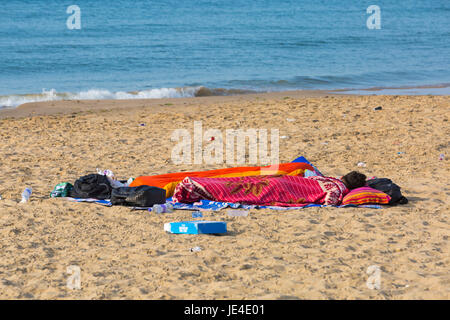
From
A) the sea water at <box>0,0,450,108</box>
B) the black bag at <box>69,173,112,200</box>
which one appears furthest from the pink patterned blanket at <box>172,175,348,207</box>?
the sea water at <box>0,0,450,108</box>

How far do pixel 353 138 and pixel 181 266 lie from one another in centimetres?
495

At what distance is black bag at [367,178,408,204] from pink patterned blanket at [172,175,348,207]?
34 cm

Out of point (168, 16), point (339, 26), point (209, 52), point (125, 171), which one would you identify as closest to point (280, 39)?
point (209, 52)

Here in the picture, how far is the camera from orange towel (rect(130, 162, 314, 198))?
5.65m

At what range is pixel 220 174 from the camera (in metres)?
5.95

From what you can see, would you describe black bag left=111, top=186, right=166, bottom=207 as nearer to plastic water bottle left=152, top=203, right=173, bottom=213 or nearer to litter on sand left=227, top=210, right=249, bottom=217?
plastic water bottle left=152, top=203, right=173, bottom=213

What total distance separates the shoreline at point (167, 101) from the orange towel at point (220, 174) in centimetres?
539

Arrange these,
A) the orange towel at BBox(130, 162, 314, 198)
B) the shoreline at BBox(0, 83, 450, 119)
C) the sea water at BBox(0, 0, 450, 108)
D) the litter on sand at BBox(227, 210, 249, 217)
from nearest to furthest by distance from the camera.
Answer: the litter on sand at BBox(227, 210, 249, 217)
the orange towel at BBox(130, 162, 314, 198)
the shoreline at BBox(0, 83, 450, 119)
the sea water at BBox(0, 0, 450, 108)

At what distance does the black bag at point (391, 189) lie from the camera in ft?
17.8

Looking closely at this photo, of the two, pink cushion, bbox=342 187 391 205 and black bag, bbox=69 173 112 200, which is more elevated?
black bag, bbox=69 173 112 200

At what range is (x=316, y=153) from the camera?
7.53 meters

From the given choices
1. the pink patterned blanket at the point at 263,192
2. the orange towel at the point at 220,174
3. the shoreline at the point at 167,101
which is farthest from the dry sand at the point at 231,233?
the shoreline at the point at 167,101
